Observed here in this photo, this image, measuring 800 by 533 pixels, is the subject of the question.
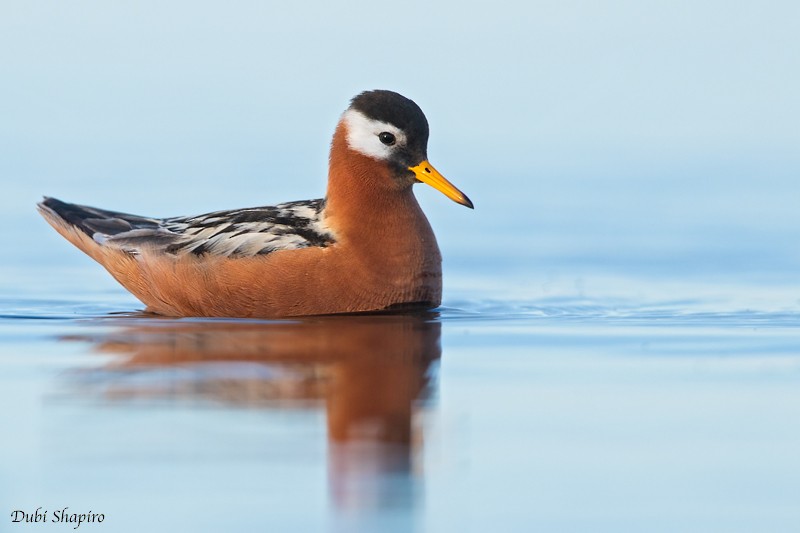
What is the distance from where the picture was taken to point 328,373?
9.31 meters

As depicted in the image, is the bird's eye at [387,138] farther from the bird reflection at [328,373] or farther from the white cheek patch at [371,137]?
the bird reflection at [328,373]

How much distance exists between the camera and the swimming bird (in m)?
11.7

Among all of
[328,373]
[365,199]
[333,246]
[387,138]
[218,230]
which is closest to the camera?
[328,373]

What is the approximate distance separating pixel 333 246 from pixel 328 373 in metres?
2.56

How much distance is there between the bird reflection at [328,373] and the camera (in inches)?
289

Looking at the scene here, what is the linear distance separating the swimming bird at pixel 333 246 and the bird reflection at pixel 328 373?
0.76 feet

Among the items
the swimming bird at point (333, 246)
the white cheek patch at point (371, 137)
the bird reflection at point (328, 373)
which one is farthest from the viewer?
the white cheek patch at point (371, 137)

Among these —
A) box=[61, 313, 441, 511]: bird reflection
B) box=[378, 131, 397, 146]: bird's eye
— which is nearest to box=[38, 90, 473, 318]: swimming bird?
box=[378, 131, 397, 146]: bird's eye

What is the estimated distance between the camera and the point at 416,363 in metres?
9.82

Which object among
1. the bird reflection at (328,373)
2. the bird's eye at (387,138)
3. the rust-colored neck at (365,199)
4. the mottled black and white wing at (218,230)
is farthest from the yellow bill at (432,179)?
the bird reflection at (328,373)

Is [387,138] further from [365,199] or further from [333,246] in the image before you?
[333,246]

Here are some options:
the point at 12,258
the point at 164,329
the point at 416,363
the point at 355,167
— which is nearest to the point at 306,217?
the point at 355,167

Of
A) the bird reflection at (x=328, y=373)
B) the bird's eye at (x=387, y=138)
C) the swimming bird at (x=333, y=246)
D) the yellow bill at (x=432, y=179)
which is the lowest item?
the bird reflection at (x=328, y=373)

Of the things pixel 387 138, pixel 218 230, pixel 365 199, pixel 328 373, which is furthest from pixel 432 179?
pixel 328 373
